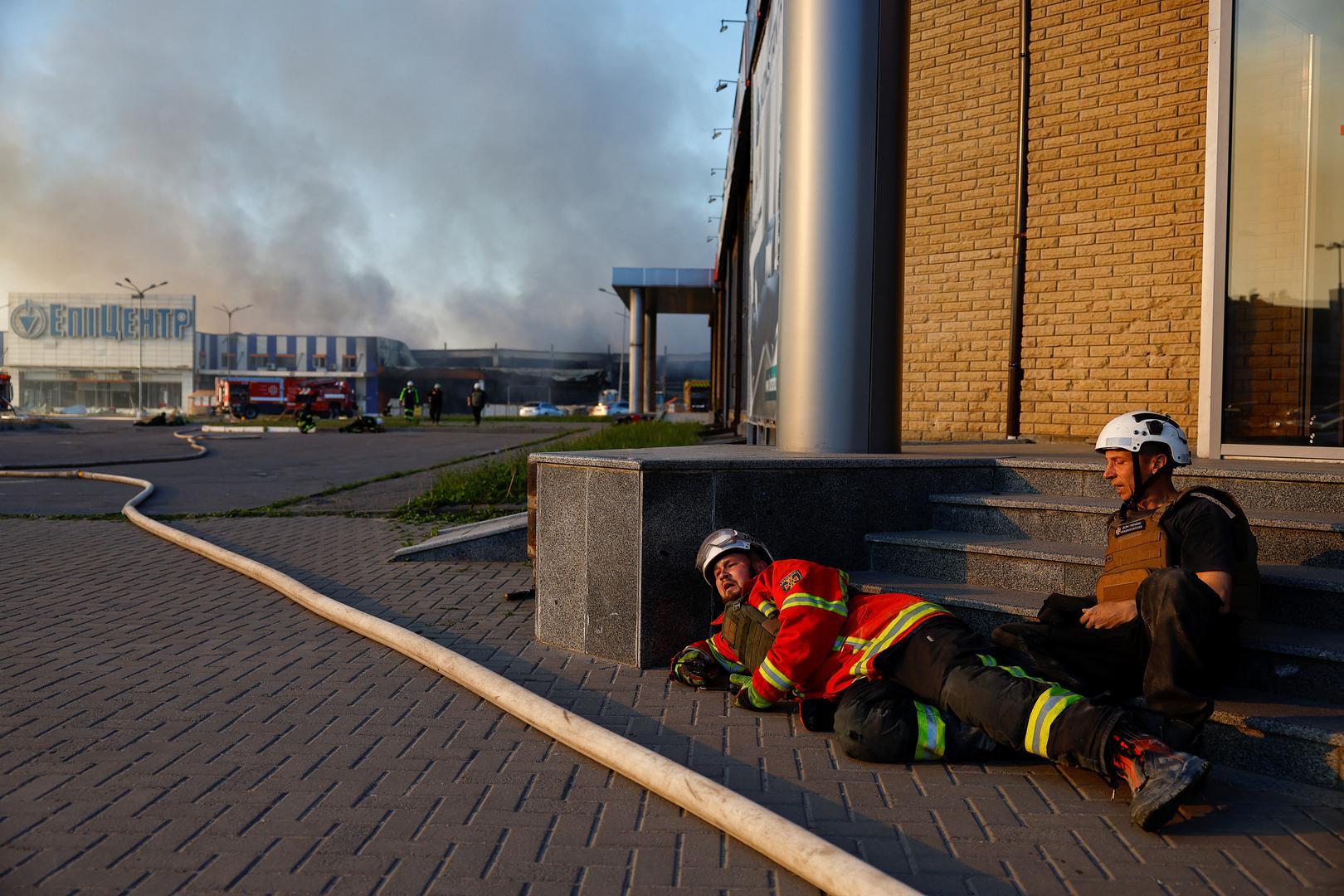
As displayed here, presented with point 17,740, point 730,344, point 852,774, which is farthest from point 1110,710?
point 730,344

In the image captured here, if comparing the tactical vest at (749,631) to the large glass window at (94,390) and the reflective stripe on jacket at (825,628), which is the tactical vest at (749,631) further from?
the large glass window at (94,390)

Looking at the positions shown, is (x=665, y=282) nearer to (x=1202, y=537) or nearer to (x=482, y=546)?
(x=482, y=546)

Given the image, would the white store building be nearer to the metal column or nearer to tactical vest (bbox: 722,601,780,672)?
the metal column

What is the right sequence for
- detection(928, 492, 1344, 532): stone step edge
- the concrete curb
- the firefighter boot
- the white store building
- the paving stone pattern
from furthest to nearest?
the white store building
the concrete curb
detection(928, 492, 1344, 532): stone step edge
the firefighter boot
the paving stone pattern

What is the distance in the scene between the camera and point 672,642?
211 inches

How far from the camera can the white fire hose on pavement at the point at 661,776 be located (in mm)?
2783

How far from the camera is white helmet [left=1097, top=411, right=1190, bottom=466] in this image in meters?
4.18

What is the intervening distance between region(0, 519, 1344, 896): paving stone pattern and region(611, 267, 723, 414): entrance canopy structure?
39229mm

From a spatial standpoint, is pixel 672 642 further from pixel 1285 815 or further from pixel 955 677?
pixel 1285 815

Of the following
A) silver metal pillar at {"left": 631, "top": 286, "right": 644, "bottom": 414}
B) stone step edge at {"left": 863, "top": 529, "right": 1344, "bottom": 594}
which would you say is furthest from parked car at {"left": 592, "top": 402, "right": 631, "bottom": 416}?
stone step edge at {"left": 863, "top": 529, "right": 1344, "bottom": 594}

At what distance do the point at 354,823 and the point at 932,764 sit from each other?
2.05m

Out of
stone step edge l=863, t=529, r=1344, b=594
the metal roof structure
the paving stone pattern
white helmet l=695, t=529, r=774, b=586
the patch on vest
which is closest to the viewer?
the paving stone pattern

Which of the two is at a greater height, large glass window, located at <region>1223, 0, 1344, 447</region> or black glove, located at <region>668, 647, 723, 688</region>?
large glass window, located at <region>1223, 0, 1344, 447</region>

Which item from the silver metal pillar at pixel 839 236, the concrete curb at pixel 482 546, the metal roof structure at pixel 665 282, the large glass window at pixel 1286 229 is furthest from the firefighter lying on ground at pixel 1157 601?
the metal roof structure at pixel 665 282
